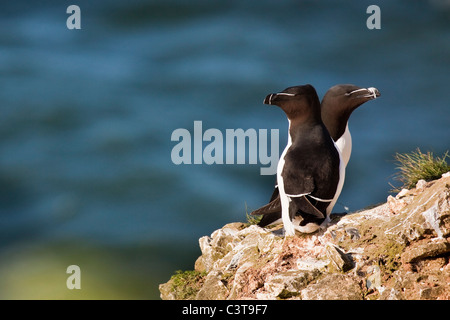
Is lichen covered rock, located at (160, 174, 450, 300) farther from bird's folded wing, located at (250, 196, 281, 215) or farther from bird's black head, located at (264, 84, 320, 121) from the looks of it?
bird's black head, located at (264, 84, 320, 121)

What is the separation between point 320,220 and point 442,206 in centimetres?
174

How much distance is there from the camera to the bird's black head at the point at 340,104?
10.2 m

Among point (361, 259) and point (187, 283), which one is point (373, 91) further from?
point (187, 283)

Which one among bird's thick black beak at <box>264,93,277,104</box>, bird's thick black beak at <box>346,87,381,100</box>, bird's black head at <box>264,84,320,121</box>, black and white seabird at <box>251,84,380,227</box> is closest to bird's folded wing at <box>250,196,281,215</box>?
black and white seabird at <box>251,84,380,227</box>

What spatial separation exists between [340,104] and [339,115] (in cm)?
18

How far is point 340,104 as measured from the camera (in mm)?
10422

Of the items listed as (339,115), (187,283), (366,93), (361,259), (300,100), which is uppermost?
(366,93)

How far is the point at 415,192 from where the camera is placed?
9.57 metres

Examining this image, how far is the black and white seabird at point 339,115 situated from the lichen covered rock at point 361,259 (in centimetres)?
40

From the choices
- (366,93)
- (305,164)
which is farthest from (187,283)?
(366,93)

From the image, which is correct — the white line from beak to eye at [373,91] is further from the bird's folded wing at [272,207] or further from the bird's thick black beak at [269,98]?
the bird's folded wing at [272,207]

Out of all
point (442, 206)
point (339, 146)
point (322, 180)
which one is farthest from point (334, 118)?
point (442, 206)

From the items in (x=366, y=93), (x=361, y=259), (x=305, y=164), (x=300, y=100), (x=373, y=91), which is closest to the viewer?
(x=361, y=259)

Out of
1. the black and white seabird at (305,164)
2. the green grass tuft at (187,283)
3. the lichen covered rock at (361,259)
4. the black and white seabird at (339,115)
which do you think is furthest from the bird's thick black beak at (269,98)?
the green grass tuft at (187,283)
